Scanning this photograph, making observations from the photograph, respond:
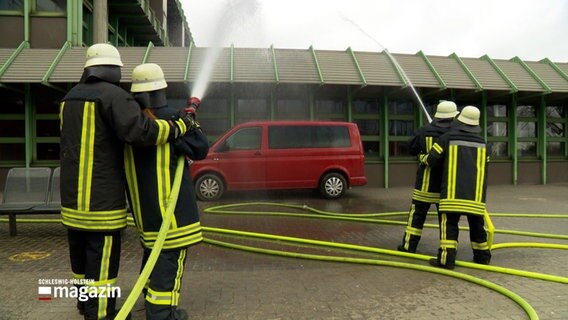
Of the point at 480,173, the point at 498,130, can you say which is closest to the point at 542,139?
the point at 498,130

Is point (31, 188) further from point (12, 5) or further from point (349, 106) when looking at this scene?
point (349, 106)

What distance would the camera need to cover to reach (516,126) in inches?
596

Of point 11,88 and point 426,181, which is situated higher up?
point 11,88

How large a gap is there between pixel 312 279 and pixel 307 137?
6.70m

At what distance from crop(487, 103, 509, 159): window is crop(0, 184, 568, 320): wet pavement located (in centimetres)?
801

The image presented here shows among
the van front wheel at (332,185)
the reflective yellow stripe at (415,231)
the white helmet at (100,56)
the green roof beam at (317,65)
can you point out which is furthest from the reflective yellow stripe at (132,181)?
the green roof beam at (317,65)

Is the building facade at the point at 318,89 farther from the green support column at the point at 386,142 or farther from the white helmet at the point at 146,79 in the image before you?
the white helmet at the point at 146,79

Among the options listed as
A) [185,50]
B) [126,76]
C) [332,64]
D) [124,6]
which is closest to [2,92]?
[126,76]

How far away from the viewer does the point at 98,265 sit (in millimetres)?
3154

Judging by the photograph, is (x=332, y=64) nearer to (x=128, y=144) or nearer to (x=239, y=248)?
(x=239, y=248)

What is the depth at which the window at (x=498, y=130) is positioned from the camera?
15203 mm

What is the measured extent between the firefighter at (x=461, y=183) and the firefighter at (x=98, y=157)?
3250 mm

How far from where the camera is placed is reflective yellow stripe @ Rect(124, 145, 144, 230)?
3.20m

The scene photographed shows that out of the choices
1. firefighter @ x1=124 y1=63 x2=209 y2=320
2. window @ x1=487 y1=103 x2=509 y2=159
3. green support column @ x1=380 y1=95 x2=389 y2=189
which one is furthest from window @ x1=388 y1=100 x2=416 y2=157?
firefighter @ x1=124 y1=63 x2=209 y2=320
